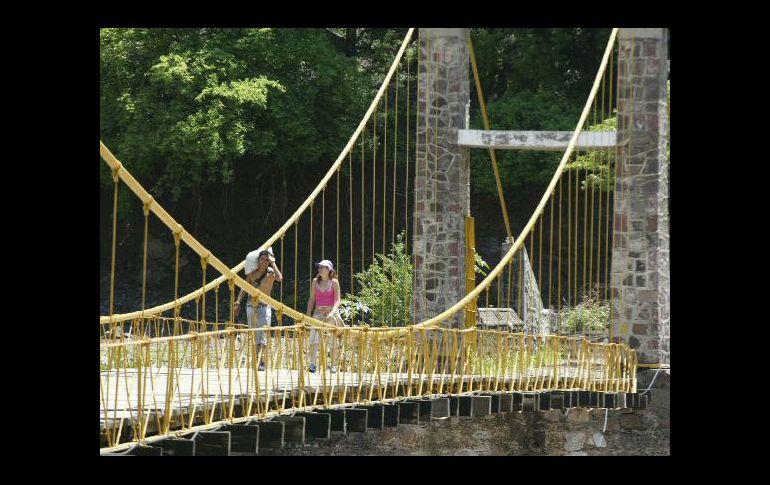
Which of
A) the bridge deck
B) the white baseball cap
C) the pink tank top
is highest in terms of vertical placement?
the white baseball cap

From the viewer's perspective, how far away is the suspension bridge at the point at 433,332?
9.60m

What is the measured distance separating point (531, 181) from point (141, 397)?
19.8 m

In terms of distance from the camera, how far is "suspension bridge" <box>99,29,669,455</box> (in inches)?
378

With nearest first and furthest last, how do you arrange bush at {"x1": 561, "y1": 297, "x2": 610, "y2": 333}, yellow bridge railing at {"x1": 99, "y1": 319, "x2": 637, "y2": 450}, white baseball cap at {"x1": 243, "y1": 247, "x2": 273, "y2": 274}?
yellow bridge railing at {"x1": 99, "y1": 319, "x2": 637, "y2": 450} → white baseball cap at {"x1": 243, "y1": 247, "x2": 273, "y2": 274} → bush at {"x1": 561, "y1": 297, "x2": 610, "y2": 333}

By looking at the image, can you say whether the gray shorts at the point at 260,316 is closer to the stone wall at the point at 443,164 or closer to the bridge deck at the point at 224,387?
the bridge deck at the point at 224,387

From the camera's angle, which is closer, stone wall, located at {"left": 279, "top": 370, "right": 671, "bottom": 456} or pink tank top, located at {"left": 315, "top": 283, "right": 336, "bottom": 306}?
pink tank top, located at {"left": 315, "top": 283, "right": 336, "bottom": 306}

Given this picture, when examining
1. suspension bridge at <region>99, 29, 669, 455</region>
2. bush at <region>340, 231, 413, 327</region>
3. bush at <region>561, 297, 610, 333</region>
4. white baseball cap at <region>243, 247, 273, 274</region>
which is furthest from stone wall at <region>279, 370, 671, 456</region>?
white baseball cap at <region>243, 247, 273, 274</region>

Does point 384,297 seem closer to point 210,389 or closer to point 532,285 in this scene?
point 532,285

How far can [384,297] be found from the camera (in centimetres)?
2088

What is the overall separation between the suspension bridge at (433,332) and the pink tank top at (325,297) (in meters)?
0.41

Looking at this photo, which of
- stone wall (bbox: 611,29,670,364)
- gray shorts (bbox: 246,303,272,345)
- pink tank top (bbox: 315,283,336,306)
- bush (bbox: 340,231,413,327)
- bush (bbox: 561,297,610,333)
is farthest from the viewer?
bush (bbox: 561,297,610,333)

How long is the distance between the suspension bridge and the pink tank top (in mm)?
409

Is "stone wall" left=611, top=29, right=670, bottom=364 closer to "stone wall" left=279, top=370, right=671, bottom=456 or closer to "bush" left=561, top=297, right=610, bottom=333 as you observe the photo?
"stone wall" left=279, top=370, right=671, bottom=456

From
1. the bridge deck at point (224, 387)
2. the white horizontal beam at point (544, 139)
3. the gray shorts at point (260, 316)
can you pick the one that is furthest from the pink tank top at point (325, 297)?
the white horizontal beam at point (544, 139)
